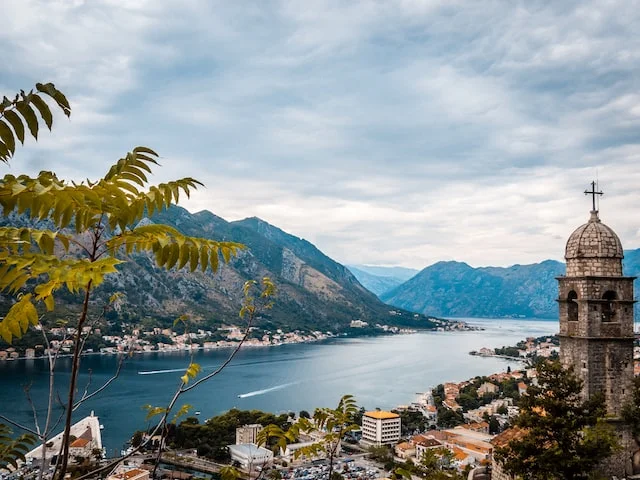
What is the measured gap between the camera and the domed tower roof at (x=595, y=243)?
409 inches

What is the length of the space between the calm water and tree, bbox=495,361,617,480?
113ft

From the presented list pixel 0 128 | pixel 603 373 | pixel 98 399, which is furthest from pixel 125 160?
pixel 98 399

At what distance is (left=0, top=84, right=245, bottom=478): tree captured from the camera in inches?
70.2

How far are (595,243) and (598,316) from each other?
1.46m

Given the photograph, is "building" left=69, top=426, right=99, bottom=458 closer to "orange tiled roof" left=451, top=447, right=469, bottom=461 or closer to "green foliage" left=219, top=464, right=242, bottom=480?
"orange tiled roof" left=451, top=447, right=469, bottom=461

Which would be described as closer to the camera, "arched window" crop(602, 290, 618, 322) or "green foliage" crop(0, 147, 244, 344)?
"green foliage" crop(0, 147, 244, 344)

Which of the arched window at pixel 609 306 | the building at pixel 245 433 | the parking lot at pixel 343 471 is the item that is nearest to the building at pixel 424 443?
the parking lot at pixel 343 471

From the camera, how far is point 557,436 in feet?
26.3

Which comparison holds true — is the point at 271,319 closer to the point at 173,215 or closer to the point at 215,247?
the point at 173,215

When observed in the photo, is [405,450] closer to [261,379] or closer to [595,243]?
[261,379]

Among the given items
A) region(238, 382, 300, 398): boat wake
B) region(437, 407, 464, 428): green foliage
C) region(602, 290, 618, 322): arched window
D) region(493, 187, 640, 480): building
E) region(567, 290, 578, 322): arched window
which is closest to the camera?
region(493, 187, 640, 480): building

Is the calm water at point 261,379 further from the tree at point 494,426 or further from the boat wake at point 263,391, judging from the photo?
the tree at point 494,426

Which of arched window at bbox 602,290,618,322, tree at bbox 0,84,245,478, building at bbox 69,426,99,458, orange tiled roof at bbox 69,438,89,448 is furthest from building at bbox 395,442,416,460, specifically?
tree at bbox 0,84,245,478

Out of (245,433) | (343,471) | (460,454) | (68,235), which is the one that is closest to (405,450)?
(460,454)
